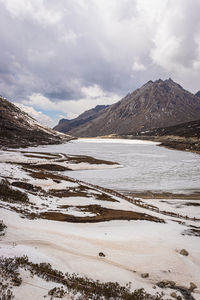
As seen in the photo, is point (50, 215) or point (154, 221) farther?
point (154, 221)

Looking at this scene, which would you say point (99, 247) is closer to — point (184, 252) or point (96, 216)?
point (184, 252)

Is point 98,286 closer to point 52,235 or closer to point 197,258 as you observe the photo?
point 52,235

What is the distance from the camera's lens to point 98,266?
477 inches

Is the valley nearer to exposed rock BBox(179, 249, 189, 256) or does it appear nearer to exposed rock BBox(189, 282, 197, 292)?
exposed rock BBox(189, 282, 197, 292)

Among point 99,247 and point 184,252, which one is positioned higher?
point 99,247

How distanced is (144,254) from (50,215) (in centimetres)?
1223

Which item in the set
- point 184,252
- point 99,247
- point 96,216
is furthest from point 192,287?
point 96,216

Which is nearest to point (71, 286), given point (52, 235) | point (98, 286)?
point (98, 286)

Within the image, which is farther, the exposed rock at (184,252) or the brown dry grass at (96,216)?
the brown dry grass at (96,216)

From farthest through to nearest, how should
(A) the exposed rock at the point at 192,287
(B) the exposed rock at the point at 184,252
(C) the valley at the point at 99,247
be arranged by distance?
(B) the exposed rock at the point at 184,252 → (A) the exposed rock at the point at 192,287 → (C) the valley at the point at 99,247

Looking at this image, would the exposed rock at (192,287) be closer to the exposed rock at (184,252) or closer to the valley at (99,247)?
the valley at (99,247)

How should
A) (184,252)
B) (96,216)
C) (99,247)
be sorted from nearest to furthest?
1. (99,247)
2. (184,252)
3. (96,216)

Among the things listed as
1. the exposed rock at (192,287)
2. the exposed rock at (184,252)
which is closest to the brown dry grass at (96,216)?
the exposed rock at (184,252)

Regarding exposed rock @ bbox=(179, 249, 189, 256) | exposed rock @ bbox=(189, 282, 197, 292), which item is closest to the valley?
exposed rock @ bbox=(189, 282, 197, 292)
